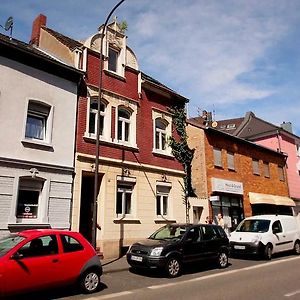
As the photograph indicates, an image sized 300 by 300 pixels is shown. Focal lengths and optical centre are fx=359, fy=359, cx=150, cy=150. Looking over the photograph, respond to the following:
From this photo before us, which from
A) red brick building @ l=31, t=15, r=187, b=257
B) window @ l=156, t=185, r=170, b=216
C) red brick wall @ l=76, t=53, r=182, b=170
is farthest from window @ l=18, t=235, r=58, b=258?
window @ l=156, t=185, r=170, b=216

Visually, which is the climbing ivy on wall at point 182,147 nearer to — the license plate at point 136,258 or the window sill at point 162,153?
the window sill at point 162,153

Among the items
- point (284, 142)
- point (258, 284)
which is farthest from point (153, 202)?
point (284, 142)

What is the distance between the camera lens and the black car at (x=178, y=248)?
37.1ft

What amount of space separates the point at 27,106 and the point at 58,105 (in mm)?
1385

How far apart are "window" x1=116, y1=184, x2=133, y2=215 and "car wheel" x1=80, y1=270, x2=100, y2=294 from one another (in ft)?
24.1

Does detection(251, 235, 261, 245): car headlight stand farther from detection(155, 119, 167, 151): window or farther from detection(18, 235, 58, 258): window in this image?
detection(18, 235, 58, 258): window

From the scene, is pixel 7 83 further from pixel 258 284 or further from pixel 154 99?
pixel 258 284

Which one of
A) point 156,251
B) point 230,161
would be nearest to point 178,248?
point 156,251

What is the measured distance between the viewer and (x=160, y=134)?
19438 millimetres

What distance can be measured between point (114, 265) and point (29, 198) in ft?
13.2

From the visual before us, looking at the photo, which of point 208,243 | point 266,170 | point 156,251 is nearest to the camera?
point 156,251

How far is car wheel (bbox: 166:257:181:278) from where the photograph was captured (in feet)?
37.0

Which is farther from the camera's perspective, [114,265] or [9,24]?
[9,24]

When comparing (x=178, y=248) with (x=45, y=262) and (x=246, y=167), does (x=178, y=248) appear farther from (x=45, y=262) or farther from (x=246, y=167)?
(x=246, y=167)
